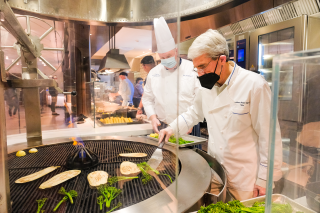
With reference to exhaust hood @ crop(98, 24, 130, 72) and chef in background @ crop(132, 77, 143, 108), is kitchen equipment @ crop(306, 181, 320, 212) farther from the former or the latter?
exhaust hood @ crop(98, 24, 130, 72)

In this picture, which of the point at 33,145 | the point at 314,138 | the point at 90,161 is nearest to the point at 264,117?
the point at 314,138

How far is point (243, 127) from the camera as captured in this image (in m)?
1.33

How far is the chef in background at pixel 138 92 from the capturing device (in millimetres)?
2510

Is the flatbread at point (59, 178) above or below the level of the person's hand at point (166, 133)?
below

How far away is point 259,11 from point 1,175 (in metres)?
2.20

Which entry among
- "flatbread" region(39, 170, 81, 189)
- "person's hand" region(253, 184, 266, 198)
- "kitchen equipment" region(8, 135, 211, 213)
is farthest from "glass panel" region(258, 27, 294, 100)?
"flatbread" region(39, 170, 81, 189)

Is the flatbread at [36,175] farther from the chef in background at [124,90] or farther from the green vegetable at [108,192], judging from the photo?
the chef in background at [124,90]

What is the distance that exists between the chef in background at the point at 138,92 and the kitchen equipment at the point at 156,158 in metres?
1.14

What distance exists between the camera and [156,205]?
0.78 metres

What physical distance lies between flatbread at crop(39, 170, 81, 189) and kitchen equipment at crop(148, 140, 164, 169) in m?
0.43

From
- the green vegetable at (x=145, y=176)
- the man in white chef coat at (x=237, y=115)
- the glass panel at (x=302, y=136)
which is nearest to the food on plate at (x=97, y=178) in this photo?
the green vegetable at (x=145, y=176)

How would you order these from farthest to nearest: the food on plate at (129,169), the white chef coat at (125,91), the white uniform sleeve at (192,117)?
the white chef coat at (125,91) < the white uniform sleeve at (192,117) < the food on plate at (129,169)

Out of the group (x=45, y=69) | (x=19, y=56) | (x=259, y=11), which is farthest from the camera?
(x=259, y=11)

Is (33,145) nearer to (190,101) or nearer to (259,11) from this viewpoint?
(190,101)
